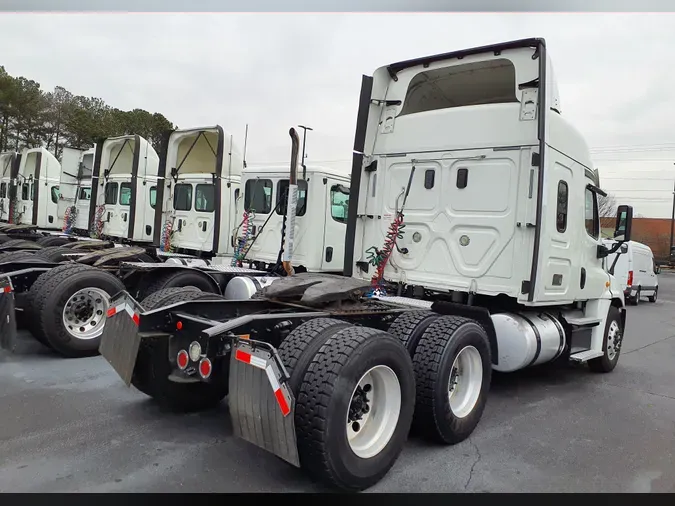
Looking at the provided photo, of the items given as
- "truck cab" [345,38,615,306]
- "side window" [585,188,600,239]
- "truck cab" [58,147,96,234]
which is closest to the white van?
"side window" [585,188,600,239]

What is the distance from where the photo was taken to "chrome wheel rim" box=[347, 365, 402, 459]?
11.4 ft

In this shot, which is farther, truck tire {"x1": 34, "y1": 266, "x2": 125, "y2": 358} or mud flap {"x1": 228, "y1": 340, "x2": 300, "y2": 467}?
truck tire {"x1": 34, "y1": 266, "x2": 125, "y2": 358}

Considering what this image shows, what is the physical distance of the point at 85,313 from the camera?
659 centimetres

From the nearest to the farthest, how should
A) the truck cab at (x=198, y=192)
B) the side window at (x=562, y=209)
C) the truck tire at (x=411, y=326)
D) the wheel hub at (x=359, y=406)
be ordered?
the wheel hub at (x=359, y=406), the truck tire at (x=411, y=326), the side window at (x=562, y=209), the truck cab at (x=198, y=192)

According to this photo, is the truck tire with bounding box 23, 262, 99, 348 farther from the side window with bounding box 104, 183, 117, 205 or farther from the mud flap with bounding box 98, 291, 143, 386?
the side window with bounding box 104, 183, 117, 205

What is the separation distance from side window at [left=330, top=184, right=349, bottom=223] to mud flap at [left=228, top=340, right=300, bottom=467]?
242 inches

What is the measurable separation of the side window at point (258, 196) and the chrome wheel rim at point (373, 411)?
635 cm

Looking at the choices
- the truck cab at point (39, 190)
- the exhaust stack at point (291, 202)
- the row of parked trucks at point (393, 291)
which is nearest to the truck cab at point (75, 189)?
the truck cab at point (39, 190)

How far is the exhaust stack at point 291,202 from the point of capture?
819cm

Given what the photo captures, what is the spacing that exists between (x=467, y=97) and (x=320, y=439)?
16.3 feet

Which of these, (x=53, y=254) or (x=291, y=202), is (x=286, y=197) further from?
(x=53, y=254)

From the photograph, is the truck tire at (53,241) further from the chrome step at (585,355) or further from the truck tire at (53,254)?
the chrome step at (585,355)

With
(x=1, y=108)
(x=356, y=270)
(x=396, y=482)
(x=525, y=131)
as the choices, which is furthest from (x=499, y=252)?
(x=1, y=108)

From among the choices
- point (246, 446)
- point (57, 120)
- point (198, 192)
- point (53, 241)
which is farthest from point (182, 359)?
point (57, 120)
